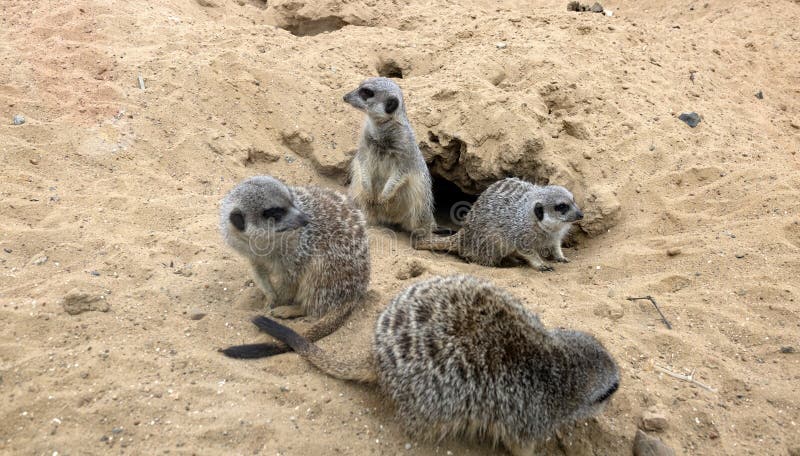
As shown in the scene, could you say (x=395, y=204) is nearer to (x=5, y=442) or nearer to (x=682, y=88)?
(x=682, y=88)

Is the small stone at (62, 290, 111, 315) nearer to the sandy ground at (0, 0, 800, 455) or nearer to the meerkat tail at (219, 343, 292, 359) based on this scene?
the sandy ground at (0, 0, 800, 455)

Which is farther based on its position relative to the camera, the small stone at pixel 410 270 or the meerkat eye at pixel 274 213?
the small stone at pixel 410 270

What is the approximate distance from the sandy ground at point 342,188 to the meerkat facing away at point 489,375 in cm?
17

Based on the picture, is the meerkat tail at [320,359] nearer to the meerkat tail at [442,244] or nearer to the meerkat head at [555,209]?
the meerkat tail at [442,244]

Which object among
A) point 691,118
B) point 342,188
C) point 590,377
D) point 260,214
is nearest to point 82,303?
point 260,214

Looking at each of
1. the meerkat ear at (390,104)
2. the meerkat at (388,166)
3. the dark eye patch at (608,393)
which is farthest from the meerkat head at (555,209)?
the dark eye patch at (608,393)

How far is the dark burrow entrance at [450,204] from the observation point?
6.27 meters

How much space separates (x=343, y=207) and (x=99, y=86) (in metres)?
2.58

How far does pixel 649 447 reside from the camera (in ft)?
7.03

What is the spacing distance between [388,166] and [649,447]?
10.2 feet

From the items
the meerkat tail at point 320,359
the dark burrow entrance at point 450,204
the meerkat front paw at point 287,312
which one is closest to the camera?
the meerkat tail at point 320,359

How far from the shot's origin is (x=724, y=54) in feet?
19.0

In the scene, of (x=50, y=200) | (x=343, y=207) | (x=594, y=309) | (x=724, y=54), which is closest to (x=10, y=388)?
(x=50, y=200)

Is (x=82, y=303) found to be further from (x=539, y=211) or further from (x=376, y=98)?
(x=539, y=211)
